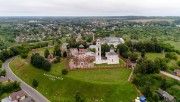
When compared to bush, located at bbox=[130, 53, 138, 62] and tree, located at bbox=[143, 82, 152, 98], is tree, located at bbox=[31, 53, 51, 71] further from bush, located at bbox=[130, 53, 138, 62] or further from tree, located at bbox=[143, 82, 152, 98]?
tree, located at bbox=[143, 82, 152, 98]

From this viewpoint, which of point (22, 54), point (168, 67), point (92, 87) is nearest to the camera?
point (92, 87)

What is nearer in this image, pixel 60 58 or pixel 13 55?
pixel 60 58

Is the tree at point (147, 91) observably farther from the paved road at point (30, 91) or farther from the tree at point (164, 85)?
the paved road at point (30, 91)

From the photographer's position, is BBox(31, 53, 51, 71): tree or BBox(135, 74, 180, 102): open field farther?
BBox(31, 53, 51, 71): tree

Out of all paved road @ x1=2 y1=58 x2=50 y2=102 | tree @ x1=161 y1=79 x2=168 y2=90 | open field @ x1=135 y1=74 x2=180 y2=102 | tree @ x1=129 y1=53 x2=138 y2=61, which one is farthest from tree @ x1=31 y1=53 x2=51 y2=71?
tree @ x1=161 y1=79 x2=168 y2=90

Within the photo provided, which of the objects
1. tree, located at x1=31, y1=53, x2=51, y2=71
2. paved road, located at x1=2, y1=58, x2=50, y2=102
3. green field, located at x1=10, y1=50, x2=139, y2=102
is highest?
tree, located at x1=31, y1=53, x2=51, y2=71

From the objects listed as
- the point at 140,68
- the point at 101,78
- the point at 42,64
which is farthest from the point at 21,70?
the point at 140,68

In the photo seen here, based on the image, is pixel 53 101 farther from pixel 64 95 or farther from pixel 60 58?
pixel 60 58

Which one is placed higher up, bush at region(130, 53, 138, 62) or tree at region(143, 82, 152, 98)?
bush at region(130, 53, 138, 62)

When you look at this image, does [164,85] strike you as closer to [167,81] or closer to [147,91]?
[167,81]

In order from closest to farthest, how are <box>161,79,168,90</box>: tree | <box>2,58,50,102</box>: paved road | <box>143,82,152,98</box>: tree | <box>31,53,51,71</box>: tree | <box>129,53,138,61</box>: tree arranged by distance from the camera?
1. <box>143,82,152,98</box>: tree
2. <box>2,58,50,102</box>: paved road
3. <box>161,79,168,90</box>: tree
4. <box>31,53,51,71</box>: tree
5. <box>129,53,138,61</box>: tree
